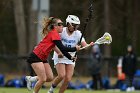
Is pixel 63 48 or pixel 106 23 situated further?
pixel 106 23

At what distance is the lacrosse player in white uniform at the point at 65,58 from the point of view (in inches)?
722

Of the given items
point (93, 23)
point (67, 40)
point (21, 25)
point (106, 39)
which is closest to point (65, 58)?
point (67, 40)

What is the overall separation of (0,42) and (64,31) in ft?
113

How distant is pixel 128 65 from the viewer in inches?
1160

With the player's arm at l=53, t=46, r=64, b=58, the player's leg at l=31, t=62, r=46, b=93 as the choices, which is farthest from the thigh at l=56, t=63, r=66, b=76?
the player's leg at l=31, t=62, r=46, b=93

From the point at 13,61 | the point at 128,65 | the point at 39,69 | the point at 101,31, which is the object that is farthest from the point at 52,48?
the point at 101,31

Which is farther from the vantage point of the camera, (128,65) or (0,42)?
(0,42)

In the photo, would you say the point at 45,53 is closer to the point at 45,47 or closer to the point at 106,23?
the point at 45,47

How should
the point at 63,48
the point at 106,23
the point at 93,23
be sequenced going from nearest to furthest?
the point at 63,48
the point at 106,23
the point at 93,23

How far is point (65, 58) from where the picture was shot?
18.5 m

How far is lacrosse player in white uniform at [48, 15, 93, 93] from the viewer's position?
18328 mm

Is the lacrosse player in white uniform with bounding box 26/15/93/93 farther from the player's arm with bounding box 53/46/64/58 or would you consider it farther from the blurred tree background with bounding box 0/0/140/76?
the blurred tree background with bounding box 0/0/140/76

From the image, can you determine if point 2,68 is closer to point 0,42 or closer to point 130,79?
point 0,42

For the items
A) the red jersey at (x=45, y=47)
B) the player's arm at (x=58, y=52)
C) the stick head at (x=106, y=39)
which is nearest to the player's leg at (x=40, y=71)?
the red jersey at (x=45, y=47)
